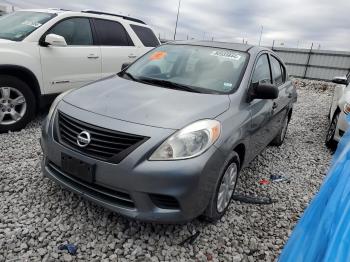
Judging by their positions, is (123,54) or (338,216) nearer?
(338,216)

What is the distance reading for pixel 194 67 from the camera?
3301mm

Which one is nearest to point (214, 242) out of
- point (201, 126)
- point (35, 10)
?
point (201, 126)

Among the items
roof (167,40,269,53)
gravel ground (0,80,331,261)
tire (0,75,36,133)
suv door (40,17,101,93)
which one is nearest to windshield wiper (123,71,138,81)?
roof (167,40,269,53)

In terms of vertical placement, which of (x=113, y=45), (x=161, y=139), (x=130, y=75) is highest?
(x=113, y=45)

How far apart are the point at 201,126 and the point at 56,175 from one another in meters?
1.32

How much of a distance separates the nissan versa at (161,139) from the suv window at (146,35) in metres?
2.94

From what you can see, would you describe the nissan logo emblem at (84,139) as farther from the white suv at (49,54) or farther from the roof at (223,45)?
the white suv at (49,54)

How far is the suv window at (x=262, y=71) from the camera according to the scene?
3.35m

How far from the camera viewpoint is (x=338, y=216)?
4.40 ft

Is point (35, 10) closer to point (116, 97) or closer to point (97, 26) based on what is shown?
point (97, 26)

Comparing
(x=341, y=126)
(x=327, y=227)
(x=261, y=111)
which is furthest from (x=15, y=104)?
(x=341, y=126)

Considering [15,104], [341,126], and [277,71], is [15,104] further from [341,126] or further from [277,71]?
[341,126]

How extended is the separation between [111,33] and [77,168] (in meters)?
3.70

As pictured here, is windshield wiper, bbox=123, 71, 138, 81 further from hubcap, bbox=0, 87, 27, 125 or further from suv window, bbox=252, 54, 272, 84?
hubcap, bbox=0, 87, 27, 125
